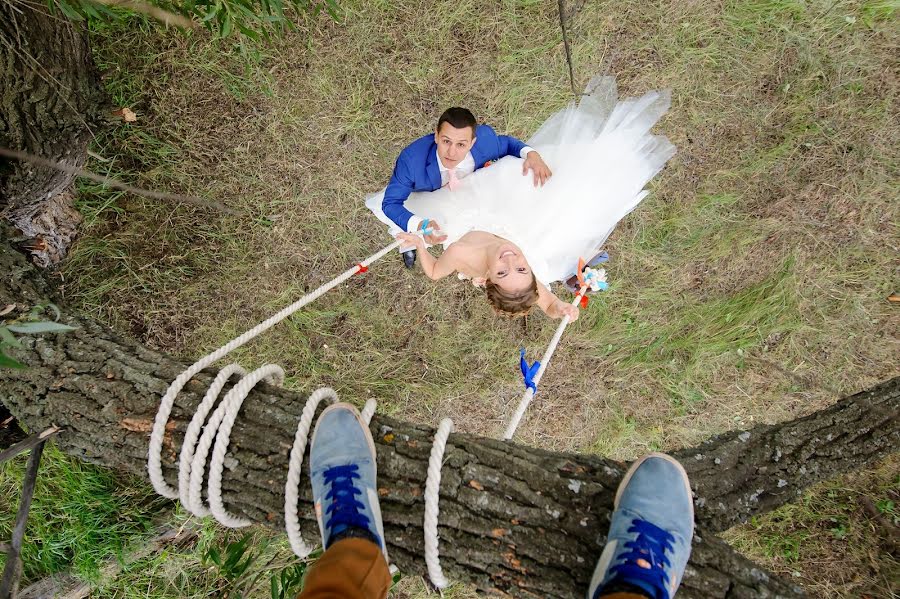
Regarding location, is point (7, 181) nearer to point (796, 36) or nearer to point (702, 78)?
point (702, 78)

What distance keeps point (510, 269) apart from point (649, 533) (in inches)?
45.5

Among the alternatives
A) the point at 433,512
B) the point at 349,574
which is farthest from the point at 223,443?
the point at 433,512

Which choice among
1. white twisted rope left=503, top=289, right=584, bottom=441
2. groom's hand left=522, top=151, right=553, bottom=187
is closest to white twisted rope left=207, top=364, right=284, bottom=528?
white twisted rope left=503, top=289, right=584, bottom=441

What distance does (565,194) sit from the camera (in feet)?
7.79

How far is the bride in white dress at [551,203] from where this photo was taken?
2.38 metres

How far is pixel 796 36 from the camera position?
2.76 metres

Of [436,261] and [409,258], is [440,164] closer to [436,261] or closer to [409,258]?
[436,261]

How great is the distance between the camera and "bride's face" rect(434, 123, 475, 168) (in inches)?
86.7

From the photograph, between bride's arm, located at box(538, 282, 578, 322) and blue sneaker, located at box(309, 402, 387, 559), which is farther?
bride's arm, located at box(538, 282, 578, 322)

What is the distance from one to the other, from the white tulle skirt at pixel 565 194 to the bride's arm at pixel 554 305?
0.06m

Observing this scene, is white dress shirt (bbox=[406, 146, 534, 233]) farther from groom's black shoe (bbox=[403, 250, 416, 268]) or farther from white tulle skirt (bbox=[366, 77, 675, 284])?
groom's black shoe (bbox=[403, 250, 416, 268])

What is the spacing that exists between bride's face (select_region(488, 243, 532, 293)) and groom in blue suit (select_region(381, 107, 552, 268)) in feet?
1.10

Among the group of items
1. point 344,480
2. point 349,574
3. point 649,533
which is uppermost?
point 344,480

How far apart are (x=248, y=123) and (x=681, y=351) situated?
8.79 feet
